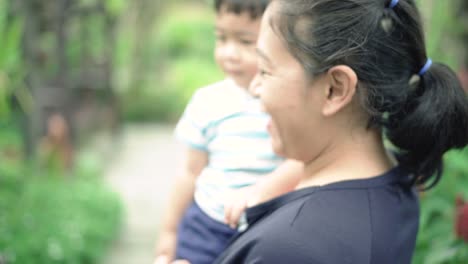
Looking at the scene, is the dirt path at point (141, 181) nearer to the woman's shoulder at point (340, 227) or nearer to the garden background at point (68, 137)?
the garden background at point (68, 137)

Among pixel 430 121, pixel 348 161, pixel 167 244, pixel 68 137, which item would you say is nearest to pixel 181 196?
pixel 167 244

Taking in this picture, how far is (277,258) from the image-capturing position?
1185mm

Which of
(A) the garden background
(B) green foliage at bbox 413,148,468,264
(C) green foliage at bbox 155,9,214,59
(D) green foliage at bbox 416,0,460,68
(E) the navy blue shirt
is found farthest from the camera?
(C) green foliage at bbox 155,9,214,59

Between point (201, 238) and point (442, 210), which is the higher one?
point (201, 238)

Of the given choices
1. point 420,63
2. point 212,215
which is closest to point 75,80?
point 212,215

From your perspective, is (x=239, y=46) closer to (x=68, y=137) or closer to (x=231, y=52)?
(x=231, y=52)

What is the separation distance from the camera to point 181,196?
1.95m

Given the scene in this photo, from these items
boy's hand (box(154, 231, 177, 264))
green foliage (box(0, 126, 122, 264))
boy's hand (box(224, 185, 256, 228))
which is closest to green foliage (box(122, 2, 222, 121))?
green foliage (box(0, 126, 122, 264))

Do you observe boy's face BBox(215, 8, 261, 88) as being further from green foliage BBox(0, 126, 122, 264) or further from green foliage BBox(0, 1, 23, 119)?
green foliage BBox(0, 126, 122, 264)

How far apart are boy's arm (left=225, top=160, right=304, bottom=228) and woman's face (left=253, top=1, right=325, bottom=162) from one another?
0.82 ft

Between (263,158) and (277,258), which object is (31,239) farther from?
(277,258)

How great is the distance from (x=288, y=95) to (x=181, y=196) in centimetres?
75

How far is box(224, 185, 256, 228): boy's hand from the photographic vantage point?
5.20ft

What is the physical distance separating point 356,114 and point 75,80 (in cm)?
576
